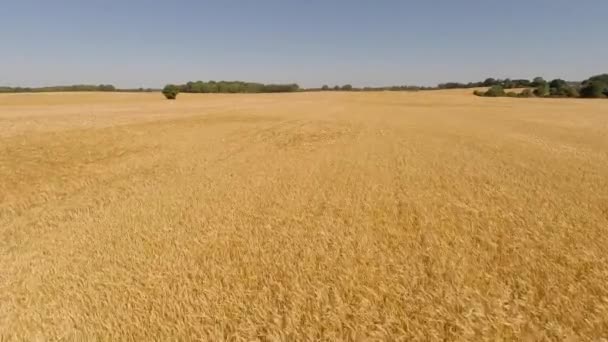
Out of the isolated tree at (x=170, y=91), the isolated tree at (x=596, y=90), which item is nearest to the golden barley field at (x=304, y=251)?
the isolated tree at (x=170, y=91)

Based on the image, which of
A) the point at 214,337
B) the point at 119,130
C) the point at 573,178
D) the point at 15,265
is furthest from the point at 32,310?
the point at 119,130

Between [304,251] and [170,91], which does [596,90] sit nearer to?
[304,251]

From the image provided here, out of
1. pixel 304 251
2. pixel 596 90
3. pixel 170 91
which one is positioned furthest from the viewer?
pixel 596 90

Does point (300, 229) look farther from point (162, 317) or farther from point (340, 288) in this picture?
point (162, 317)

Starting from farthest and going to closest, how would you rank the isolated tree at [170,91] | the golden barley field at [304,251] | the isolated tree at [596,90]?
the isolated tree at [596,90]
the isolated tree at [170,91]
the golden barley field at [304,251]

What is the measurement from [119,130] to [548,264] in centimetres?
2509

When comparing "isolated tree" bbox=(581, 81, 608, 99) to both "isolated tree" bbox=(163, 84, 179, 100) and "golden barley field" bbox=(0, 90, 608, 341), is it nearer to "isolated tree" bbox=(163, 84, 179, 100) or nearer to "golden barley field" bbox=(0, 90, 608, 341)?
"golden barley field" bbox=(0, 90, 608, 341)

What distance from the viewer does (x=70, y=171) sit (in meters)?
12.0

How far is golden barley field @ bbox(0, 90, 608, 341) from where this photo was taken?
13.5 ft

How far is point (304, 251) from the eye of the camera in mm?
5996

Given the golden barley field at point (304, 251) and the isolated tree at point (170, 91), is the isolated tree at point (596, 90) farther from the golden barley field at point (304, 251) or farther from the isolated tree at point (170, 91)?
the isolated tree at point (170, 91)

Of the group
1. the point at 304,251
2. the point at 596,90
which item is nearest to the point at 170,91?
the point at 304,251

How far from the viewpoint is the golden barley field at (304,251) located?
4.11 metres

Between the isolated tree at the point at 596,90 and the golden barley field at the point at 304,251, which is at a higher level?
the isolated tree at the point at 596,90
